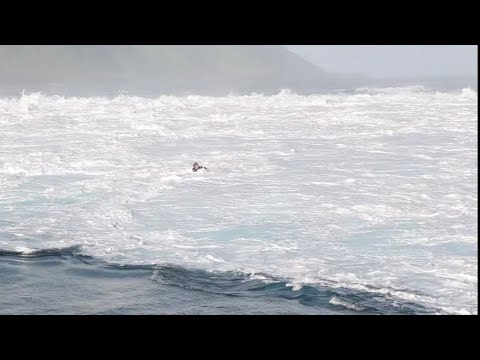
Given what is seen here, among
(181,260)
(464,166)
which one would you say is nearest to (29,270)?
(181,260)

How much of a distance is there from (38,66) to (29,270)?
264 feet

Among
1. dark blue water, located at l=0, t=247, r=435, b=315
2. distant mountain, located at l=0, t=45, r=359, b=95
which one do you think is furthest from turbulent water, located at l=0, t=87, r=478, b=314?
distant mountain, located at l=0, t=45, r=359, b=95

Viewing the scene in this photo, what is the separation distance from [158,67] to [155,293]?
299ft

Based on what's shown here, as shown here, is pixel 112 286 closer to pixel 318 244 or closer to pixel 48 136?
pixel 318 244

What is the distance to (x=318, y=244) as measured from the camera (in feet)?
30.9

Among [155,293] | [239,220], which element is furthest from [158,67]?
[155,293]

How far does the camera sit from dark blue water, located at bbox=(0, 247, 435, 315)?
6.81 meters

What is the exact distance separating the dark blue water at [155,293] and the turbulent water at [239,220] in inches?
1.1

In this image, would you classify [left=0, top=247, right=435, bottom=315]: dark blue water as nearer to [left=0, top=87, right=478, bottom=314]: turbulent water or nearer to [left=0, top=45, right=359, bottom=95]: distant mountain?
[left=0, top=87, right=478, bottom=314]: turbulent water

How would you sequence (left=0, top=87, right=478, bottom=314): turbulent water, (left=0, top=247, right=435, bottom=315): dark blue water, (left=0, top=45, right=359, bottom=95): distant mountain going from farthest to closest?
(left=0, top=45, right=359, bottom=95): distant mountain < (left=0, top=87, right=478, bottom=314): turbulent water < (left=0, top=247, right=435, bottom=315): dark blue water

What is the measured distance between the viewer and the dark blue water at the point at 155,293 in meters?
6.81

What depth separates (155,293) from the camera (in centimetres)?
730

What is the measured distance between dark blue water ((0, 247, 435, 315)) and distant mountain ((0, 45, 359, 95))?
57.9 meters

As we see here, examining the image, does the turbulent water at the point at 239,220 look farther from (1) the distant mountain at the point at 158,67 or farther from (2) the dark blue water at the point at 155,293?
(1) the distant mountain at the point at 158,67
